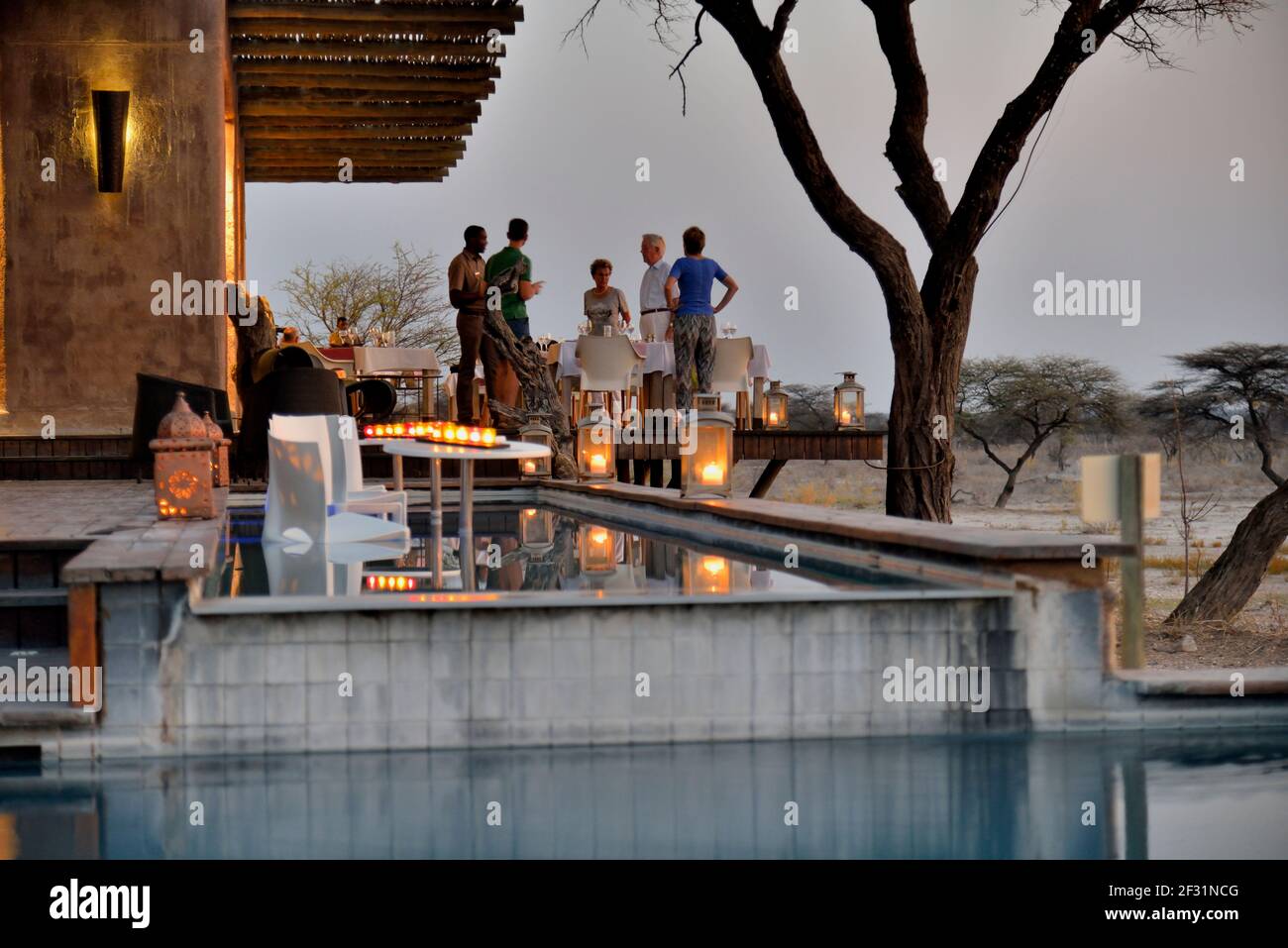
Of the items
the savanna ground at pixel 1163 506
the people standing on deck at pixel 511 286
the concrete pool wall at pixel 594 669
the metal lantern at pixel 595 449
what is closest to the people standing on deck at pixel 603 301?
the people standing on deck at pixel 511 286

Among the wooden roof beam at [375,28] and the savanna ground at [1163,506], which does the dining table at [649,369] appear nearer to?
the wooden roof beam at [375,28]

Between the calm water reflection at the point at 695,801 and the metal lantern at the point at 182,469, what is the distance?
2.20 meters

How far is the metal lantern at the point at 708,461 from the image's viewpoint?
755 cm

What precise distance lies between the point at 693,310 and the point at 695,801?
679cm

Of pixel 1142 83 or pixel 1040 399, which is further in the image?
pixel 1040 399

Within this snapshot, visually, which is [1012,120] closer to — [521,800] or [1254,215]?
[521,800]

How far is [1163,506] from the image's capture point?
27.1 metres

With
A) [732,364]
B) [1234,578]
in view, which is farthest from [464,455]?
[1234,578]

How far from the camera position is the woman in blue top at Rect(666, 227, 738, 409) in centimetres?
982

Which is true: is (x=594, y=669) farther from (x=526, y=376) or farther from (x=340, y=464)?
(x=526, y=376)
